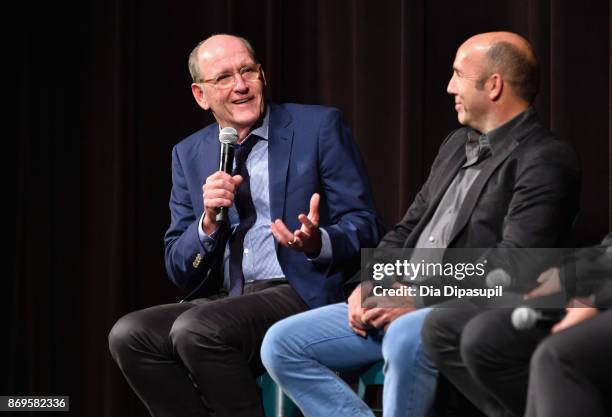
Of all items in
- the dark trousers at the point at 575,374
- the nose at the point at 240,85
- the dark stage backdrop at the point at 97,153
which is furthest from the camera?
the dark stage backdrop at the point at 97,153

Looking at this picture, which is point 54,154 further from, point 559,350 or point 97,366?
point 559,350

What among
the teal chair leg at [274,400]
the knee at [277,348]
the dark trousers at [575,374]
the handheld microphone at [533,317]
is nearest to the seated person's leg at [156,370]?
the teal chair leg at [274,400]

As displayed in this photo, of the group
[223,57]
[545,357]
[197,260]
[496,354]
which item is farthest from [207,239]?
[545,357]

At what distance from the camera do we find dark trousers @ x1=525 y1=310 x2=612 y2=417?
1.74 meters

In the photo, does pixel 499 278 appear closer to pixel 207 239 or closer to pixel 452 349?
pixel 452 349

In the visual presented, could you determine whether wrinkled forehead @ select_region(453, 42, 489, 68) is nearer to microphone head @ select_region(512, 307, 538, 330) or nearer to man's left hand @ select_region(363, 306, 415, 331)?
man's left hand @ select_region(363, 306, 415, 331)

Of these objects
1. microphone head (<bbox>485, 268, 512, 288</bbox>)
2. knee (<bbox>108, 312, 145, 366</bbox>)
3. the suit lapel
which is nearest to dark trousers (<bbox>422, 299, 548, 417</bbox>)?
microphone head (<bbox>485, 268, 512, 288</bbox>)

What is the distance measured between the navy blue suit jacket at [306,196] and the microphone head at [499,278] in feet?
1.67

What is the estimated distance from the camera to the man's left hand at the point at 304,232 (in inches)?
95.8

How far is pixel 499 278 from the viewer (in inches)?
86.6

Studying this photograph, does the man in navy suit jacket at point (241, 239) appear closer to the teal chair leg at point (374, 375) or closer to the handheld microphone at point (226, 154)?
the handheld microphone at point (226, 154)

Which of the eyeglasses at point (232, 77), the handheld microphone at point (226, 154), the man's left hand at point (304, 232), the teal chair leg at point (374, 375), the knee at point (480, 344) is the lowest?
the teal chair leg at point (374, 375)

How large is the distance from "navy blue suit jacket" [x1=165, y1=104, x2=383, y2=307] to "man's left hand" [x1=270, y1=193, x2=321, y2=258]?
10cm

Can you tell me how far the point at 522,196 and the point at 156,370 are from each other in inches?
43.2
